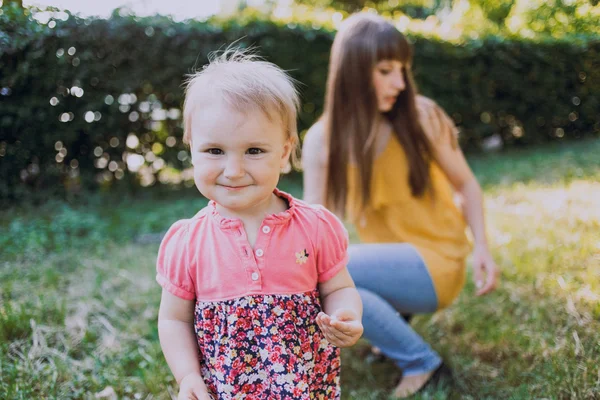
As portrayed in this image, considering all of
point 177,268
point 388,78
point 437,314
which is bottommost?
point 437,314

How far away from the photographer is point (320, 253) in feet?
5.12

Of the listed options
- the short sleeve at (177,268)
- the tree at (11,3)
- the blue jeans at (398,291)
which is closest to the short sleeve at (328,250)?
the short sleeve at (177,268)

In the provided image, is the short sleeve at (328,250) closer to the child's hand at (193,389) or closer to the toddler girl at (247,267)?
the toddler girl at (247,267)

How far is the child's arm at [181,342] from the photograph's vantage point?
1473mm

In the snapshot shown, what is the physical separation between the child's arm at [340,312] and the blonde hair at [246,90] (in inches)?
17.2

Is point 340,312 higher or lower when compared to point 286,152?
lower

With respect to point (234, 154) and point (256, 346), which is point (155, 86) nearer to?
point (234, 154)

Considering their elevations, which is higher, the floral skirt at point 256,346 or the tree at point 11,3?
the tree at point 11,3

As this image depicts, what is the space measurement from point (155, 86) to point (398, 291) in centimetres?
381

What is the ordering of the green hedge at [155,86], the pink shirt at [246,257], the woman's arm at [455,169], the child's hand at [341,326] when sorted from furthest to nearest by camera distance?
the green hedge at [155,86] < the woman's arm at [455,169] < the pink shirt at [246,257] < the child's hand at [341,326]

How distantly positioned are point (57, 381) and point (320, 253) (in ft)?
4.30

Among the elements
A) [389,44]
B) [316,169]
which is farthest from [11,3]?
[389,44]

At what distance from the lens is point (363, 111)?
2441 millimetres

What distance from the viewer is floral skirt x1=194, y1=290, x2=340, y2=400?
1.47 meters
